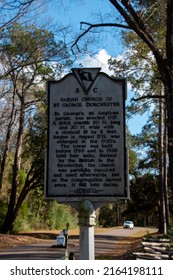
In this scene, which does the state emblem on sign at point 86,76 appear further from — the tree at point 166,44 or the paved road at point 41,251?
the paved road at point 41,251

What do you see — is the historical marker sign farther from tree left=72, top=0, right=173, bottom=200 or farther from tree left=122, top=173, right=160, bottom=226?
tree left=122, top=173, right=160, bottom=226

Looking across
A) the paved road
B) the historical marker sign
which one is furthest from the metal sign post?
the paved road

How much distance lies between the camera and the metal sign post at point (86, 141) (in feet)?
21.2

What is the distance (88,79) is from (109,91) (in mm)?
376

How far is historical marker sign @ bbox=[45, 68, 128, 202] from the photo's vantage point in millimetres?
6461

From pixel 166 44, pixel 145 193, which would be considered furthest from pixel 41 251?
pixel 145 193

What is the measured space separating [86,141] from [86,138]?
47 mm

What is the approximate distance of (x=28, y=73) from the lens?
27609 mm

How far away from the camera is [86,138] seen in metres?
6.56

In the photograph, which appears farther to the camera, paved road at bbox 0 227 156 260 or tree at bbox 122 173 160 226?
tree at bbox 122 173 160 226

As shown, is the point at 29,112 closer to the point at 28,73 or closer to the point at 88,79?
the point at 28,73

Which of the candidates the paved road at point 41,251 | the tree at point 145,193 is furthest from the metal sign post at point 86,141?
the tree at point 145,193

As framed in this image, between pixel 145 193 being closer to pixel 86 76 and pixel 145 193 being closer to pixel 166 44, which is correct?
pixel 166 44

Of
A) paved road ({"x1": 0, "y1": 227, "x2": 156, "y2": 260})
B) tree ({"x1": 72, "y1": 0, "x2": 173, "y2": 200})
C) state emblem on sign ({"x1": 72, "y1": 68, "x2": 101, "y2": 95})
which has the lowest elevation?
paved road ({"x1": 0, "y1": 227, "x2": 156, "y2": 260})
